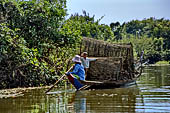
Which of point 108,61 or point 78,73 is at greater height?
point 108,61

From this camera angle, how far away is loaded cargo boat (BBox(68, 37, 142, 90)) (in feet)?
41.6

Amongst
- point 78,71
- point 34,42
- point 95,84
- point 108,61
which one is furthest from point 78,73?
point 34,42

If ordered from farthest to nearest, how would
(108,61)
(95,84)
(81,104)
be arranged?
(108,61), (95,84), (81,104)

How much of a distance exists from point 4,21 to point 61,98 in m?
4.96

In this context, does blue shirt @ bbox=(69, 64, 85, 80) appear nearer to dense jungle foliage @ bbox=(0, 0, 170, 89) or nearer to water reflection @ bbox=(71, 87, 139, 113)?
water reflection @ bbox=(71, 87, 139, 113)

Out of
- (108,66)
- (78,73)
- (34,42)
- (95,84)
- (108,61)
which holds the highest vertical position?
(34,42)

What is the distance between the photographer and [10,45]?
1264 cm

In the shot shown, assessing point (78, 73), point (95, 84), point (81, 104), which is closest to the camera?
point (81, 104)

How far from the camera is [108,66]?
42.1 ft

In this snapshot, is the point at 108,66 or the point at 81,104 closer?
the point at 81,104

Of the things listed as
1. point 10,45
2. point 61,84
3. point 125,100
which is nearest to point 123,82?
point 61,84

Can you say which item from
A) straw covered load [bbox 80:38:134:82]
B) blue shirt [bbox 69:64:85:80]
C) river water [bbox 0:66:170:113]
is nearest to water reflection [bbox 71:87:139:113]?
river water [bbox 0:66:170:113]

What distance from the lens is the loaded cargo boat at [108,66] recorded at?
41.6ft

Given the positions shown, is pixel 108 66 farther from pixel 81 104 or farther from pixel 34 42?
pixel 81 104
